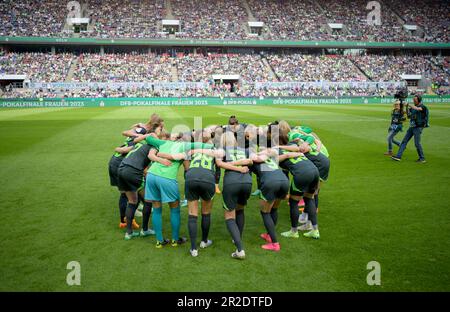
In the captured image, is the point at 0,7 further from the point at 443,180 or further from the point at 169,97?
the point at 443,180

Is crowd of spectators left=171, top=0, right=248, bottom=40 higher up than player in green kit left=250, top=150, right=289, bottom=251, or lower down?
higher up

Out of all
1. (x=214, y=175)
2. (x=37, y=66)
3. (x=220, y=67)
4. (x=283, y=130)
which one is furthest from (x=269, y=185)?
(x=37, y=66)

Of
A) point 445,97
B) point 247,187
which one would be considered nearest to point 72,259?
point 247,187

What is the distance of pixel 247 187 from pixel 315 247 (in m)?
1.62

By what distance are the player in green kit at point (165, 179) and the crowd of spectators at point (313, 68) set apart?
5036cm

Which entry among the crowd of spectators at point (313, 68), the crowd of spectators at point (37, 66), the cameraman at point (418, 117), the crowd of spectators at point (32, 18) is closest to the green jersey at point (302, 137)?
the cameraman at point (418, 117)

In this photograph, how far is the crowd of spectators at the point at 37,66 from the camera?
4753 centimetres

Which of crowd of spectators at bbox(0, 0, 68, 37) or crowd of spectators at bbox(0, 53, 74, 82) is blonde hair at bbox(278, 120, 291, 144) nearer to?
crowd of spectators at bbox(0, 53, 74, 82)

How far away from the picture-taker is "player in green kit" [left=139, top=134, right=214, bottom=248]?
5195 millimetres

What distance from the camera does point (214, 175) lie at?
5156 mm

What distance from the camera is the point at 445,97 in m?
45.1

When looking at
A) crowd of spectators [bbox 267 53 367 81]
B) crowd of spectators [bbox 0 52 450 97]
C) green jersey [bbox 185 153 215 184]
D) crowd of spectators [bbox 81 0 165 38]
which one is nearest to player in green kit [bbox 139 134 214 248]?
green jersey [bbox 185 153 215 184]

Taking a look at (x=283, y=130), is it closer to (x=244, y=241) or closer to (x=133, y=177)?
(x=244, y=241)
